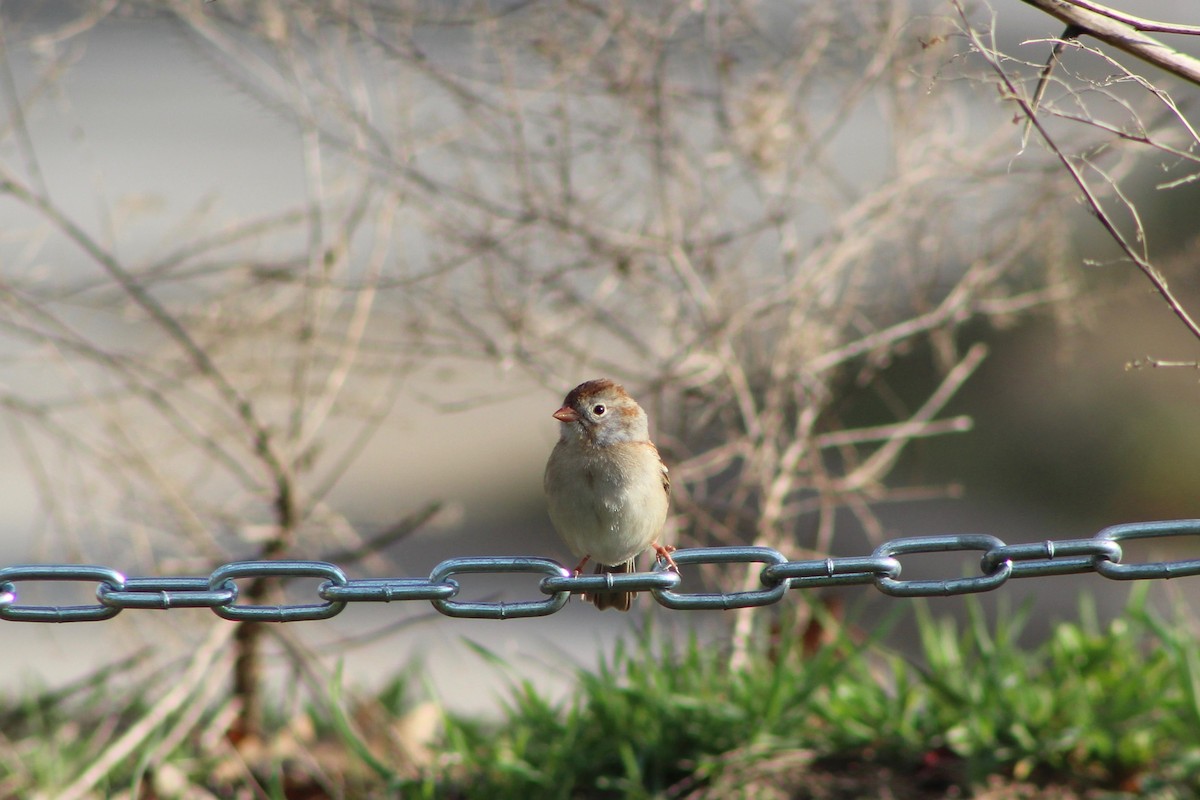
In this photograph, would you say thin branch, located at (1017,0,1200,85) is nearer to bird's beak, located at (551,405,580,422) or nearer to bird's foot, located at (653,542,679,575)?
bird's foot, located at (653,542,679,575)

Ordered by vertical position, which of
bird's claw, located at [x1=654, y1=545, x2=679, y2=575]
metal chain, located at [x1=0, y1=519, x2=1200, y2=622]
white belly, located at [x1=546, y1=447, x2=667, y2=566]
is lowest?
metal chain, located at [x1=0, y1=519, x2=1200, y2=622]

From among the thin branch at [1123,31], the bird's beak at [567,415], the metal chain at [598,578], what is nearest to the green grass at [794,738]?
the bird's beak at [567,415]

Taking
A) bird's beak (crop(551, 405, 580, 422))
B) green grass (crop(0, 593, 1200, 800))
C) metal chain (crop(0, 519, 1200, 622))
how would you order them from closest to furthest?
metal chain (crop(0, 519, 1200, 622)) → bird's beak (crop(551, 405, 580, 422)) → green grass (crop(0, 593, 1200, 800))

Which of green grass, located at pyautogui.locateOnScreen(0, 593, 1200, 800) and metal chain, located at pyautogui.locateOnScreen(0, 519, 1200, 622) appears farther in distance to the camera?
green grass, located at pyautogui.locateOnScreen(0, 593, 1200, 800)

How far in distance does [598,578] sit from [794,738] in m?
2.00

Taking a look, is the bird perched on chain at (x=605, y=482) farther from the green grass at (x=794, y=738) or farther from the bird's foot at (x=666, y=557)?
the green grass at (x=794, y=738)

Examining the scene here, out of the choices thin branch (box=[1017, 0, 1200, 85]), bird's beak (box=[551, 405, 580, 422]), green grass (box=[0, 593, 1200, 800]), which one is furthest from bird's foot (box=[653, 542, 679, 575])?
thin branch (box=[1017, 0, 1200, 85])

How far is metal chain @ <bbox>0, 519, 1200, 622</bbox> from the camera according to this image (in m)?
2.24

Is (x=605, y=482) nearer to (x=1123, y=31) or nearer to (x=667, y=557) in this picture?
(x=667, y=557)

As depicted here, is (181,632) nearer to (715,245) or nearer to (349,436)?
(715,245)

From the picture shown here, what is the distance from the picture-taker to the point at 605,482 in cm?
322

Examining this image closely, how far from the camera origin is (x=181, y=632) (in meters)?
4.94

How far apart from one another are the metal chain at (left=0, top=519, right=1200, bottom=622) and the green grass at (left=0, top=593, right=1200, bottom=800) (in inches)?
69.6

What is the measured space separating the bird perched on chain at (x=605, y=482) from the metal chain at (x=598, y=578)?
0.84 m
